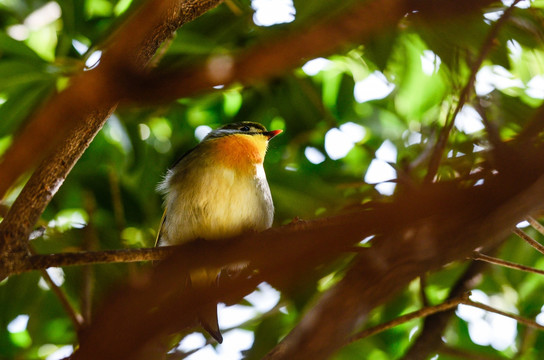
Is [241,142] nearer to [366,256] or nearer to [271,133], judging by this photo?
[271,133]

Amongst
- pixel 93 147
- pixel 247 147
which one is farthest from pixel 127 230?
pixel 247 147

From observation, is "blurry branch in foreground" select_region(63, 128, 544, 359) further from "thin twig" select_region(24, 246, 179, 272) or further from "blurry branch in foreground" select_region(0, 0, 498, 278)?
"thin twig" select_region(24, 246, 179, 272)

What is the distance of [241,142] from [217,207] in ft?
1.92

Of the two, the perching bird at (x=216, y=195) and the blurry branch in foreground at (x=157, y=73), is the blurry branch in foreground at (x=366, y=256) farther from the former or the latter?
the perching bird at (x=216, y=195)

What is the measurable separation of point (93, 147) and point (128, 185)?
Result: 0.39m

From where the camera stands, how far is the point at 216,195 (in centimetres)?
449

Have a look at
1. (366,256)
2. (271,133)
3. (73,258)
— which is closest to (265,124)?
(271,133)

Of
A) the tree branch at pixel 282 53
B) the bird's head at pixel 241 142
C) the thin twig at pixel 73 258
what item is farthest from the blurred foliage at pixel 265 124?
the tree branch at pixel 282 53

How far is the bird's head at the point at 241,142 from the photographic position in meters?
4.69

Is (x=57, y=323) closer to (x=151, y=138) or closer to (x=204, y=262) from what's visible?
(x=151, y=138)

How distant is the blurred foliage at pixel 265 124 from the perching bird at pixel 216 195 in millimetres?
210

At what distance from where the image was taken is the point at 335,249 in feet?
2.67

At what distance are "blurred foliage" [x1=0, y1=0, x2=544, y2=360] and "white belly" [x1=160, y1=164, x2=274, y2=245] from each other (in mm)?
222

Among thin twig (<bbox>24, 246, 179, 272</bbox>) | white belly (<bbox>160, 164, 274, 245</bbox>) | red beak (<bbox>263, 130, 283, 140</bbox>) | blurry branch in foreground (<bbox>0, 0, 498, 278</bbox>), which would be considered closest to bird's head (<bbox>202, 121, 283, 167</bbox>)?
red beak (<bbox>263, 130, 283, 140</bbox>)
